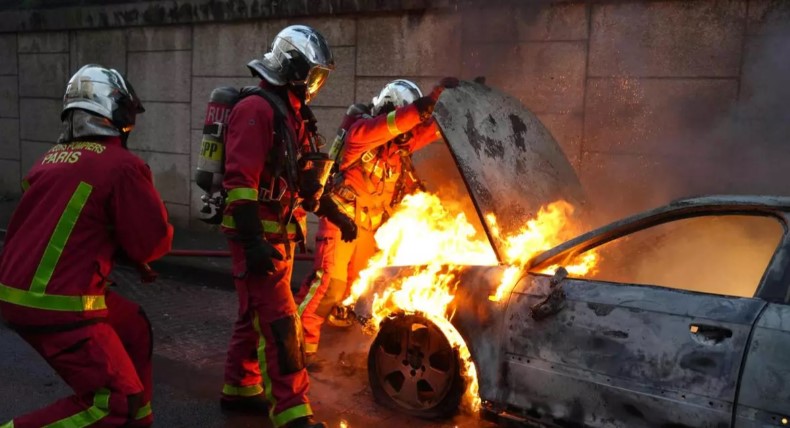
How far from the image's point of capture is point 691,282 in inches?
145

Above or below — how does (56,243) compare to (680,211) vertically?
below

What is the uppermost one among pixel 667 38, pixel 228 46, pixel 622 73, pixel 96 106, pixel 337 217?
pixel 228 46

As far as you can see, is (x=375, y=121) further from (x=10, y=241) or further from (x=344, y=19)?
(x=344, y=19)

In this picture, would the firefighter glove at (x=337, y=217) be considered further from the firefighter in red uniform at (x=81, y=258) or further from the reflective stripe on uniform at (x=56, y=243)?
the reflective stripe on uniform at (x=56, y=243)

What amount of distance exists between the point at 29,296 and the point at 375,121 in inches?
107

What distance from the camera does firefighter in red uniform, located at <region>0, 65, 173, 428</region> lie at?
100 inches

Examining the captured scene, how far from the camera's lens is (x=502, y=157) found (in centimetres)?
429

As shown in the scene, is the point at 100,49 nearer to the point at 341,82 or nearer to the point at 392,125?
the point at 341,82

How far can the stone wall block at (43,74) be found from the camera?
11.0 meters

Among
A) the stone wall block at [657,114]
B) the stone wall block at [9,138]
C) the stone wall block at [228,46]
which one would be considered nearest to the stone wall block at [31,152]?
the stone wall block at [9,138]

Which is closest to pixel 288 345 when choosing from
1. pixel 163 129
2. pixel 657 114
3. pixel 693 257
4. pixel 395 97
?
pixel 693 257

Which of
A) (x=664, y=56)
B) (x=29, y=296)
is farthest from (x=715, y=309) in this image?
(x=664, y=56)

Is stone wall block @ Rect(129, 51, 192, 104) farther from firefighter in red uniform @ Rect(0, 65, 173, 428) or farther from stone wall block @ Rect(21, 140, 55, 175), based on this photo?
firefighter in red uniform @ Rect(0, 65, 173, 428)

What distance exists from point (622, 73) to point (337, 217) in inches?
126
